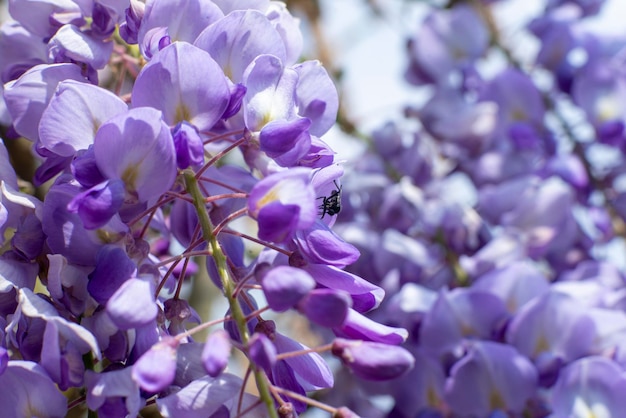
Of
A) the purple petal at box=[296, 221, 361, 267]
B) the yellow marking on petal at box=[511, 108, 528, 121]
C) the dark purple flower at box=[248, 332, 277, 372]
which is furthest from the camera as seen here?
the yellow marking on petal at box=[511, 108, 528, 121]

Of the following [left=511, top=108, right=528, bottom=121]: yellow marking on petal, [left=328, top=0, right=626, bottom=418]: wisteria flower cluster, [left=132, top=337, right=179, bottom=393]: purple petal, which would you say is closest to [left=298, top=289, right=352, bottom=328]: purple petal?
[left=132, top=337, right=179, bottom=393]: purple petal

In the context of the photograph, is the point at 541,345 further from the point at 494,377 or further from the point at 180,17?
the point at 180,17

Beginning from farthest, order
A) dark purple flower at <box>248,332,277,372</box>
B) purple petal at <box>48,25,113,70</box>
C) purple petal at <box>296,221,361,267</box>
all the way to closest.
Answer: purple petal at <box>48,25,113,70</box> < purple petal at <box>296,221,361,267</box> < dark purple flower at <box>248,332,277,372</box>

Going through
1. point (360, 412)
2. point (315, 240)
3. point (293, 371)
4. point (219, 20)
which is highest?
point (219, 20)

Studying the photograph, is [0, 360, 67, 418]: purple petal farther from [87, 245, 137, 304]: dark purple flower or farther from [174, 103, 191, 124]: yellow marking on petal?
[174, 103, 191, 124]: yellow marking on petal

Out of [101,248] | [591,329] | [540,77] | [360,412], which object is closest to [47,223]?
[101,248]

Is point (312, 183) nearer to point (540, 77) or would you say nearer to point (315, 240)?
point (315, 240)

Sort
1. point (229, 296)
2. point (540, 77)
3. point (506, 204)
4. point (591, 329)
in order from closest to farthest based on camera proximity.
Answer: point (229, 296), point (591, 329), point (506, 204), point (540, 77)

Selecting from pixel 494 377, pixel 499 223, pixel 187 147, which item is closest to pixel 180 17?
pixel 187 147
